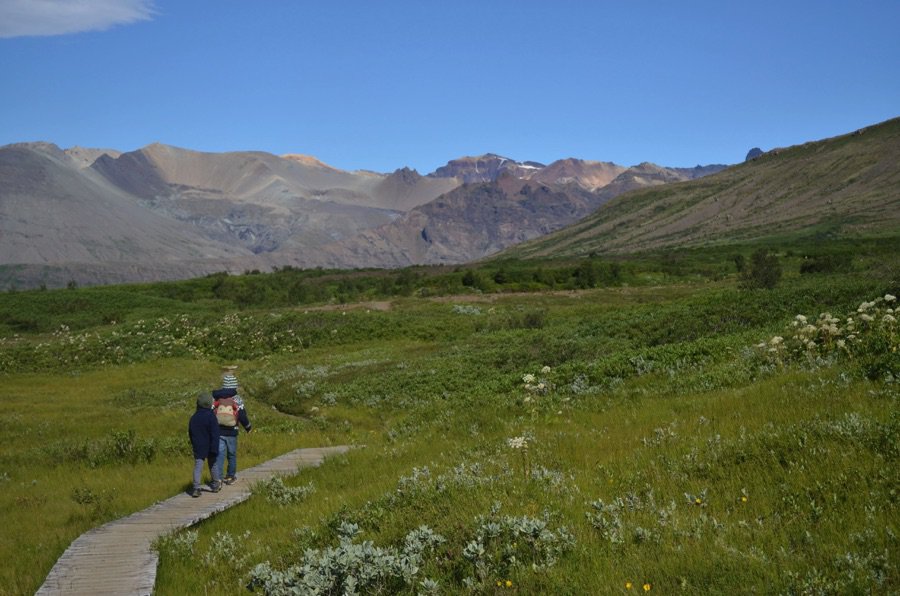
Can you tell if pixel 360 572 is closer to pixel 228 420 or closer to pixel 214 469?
pixel 214 469

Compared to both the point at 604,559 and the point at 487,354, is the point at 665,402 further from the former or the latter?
the point at 487,354

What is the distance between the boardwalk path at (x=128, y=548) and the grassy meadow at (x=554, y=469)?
38cm

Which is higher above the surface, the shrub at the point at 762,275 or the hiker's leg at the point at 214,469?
the shrub at the point at 762,275

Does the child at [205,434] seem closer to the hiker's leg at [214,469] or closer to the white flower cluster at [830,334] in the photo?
the hiker's leg at [214,469]

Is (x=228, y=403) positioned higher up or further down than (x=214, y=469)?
higher up

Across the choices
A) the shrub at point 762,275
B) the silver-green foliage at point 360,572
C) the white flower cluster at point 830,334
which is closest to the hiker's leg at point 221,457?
the silver-green foliage at point 360,572

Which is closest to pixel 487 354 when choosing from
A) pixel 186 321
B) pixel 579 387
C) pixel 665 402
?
pixel 579 387

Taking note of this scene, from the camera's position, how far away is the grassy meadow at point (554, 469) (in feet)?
22.5

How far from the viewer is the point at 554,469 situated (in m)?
10.9

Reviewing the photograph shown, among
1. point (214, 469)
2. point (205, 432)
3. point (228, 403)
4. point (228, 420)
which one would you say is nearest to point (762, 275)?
point (228, 403)

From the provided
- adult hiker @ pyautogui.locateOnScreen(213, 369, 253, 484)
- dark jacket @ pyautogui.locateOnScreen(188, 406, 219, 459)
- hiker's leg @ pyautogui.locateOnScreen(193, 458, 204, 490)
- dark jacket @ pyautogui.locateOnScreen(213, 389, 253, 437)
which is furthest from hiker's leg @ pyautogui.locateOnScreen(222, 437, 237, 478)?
hiker's leg @ pyautogui.locateOnScreen(193, 458, 204, 490)

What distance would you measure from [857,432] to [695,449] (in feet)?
6.85

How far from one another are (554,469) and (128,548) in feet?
22.3

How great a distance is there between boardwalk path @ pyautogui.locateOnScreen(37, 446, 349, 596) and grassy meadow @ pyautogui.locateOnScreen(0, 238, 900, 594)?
1.24 feet
